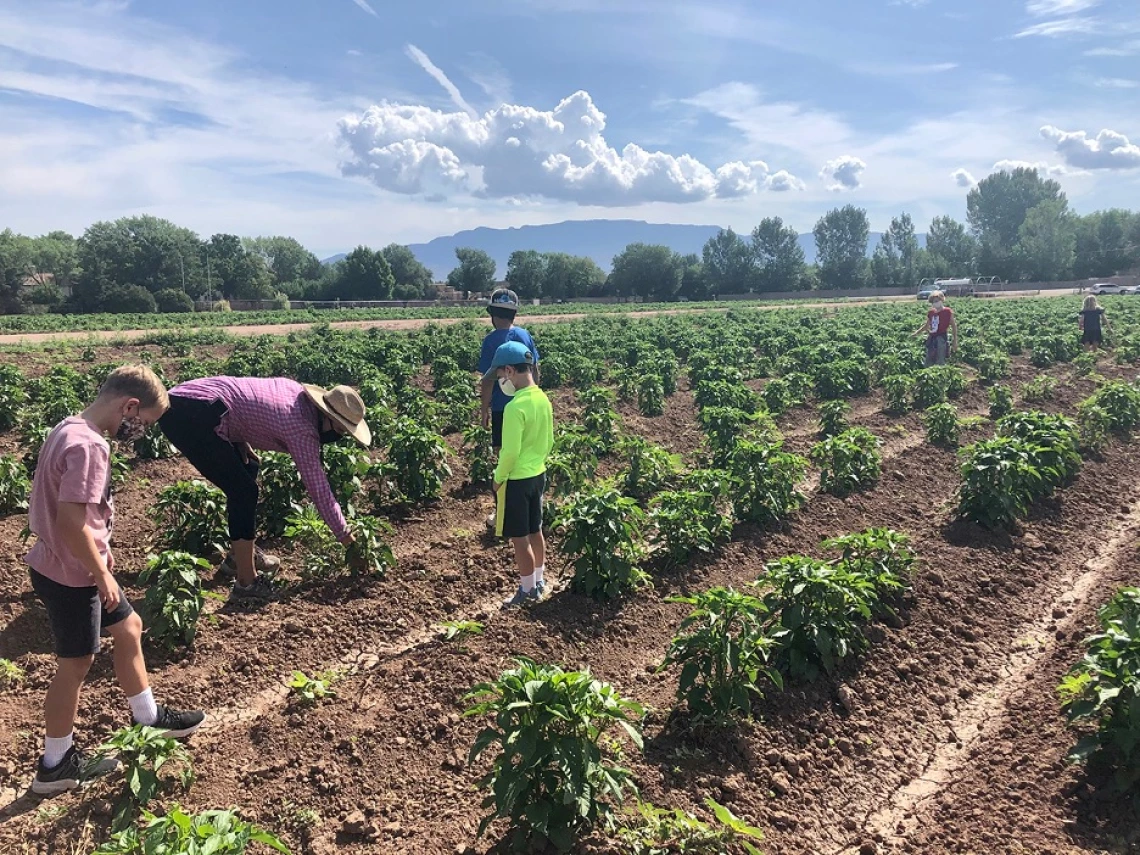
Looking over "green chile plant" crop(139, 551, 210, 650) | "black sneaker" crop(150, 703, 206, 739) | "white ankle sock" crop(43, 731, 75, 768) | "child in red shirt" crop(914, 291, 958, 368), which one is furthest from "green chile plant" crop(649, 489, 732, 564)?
"child in red shirt" crop(914, 291, 958, 368)

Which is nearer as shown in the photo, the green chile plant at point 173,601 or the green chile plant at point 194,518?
the green chile plant at point 173,601

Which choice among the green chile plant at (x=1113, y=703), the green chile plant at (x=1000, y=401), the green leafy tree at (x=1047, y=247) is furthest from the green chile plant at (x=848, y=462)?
the green leafy tree at (x=1047, y=247)

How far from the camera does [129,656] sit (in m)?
3.83

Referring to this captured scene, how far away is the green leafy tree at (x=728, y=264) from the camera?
97.8m

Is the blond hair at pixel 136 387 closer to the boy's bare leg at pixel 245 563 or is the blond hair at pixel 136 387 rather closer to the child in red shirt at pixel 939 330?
the boy's bare leg at pixel 245 563

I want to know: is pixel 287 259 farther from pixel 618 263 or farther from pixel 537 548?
pixel 537 548

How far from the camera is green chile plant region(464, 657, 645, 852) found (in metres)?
3.01

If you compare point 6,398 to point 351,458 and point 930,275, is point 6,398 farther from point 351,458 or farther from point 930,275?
point 930,275

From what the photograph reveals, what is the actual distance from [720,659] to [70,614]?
11.4 feet

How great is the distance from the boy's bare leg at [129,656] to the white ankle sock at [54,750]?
34 centimetres

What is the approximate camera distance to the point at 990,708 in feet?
15.8

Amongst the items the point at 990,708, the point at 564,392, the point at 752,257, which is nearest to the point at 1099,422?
the point at 990,708

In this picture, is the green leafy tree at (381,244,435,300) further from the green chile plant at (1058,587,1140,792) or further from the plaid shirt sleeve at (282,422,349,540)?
the green chile plant at (1058,587,1140,792)

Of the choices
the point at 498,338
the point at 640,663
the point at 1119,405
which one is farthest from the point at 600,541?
the point at 1119,405
